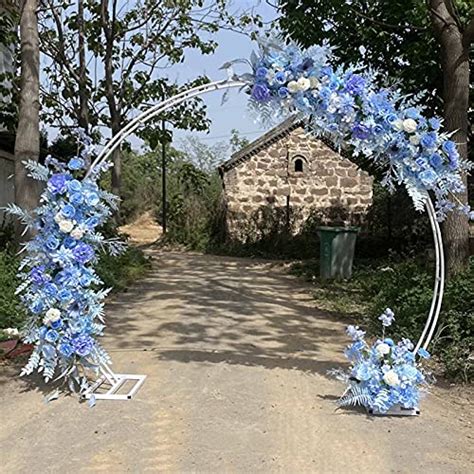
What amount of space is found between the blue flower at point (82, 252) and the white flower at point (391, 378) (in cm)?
243

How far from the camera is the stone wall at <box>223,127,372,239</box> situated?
58.5 feet

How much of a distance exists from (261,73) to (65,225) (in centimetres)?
188

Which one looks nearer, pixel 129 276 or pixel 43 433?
pixel 43 433

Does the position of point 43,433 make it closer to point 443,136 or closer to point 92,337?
point 92,337

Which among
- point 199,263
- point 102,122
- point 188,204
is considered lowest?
point 199,263

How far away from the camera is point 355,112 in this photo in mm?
4773

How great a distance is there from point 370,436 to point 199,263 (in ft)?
37.2

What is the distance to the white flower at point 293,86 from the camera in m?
4.71

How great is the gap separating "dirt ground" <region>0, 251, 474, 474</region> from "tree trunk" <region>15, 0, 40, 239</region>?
103 inches

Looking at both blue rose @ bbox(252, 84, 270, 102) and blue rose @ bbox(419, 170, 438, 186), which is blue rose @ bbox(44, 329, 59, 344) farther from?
blue rose @ bbox(419, 170, 438, 186)

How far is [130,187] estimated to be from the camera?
26125 millimetres

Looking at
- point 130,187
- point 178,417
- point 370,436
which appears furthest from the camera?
point 130,187

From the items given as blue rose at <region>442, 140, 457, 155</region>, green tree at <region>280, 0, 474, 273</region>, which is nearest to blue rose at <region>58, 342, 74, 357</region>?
blue rose at <region>442, 140, 457, 155</region>

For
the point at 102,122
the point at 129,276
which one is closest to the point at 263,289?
the point at 129,276
